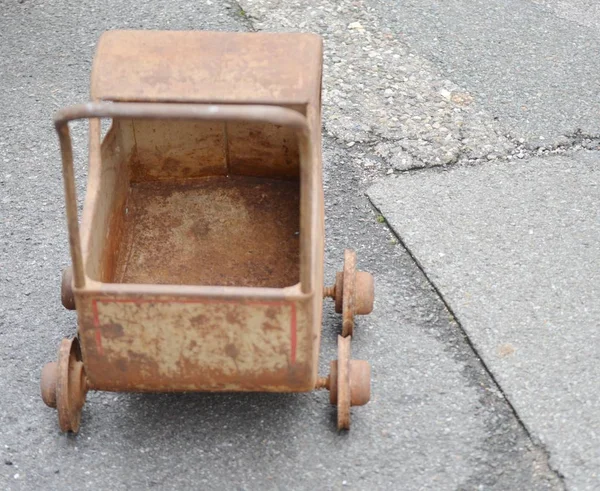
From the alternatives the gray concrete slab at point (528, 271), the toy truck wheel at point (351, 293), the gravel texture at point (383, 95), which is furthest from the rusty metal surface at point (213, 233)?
→ the gravel texture at point (383, 95)

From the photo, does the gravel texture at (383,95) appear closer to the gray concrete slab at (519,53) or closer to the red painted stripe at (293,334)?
the gray concrete slab at (519,53)

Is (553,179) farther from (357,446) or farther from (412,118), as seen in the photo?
(357,446)

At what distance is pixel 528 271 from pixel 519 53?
158 centimetres

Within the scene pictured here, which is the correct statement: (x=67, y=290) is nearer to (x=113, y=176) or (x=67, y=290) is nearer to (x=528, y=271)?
(x=113, y=176)

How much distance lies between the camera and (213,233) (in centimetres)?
296

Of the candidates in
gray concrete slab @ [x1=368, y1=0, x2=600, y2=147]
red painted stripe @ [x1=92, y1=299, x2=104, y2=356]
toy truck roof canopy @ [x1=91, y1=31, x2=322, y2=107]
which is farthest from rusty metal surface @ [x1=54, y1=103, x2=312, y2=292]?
gray concrete slab @ [x1=368, y1=0, x2=600, y2=147]

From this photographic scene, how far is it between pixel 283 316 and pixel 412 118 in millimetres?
1882

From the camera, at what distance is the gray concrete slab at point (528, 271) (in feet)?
8.89

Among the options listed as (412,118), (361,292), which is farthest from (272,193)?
(412,118)

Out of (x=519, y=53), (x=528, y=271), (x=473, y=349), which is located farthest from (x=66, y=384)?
(x=519, y=53)

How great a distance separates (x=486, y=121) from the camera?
394 centimetres

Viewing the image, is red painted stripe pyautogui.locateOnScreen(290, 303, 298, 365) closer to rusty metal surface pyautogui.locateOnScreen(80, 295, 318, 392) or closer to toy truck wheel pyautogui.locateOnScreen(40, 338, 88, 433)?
rusty metal surface pyautogui.locateOnScreen(80, 295, 318, 392)

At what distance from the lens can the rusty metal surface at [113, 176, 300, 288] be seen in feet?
9.27

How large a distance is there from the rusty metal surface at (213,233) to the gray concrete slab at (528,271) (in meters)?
0.59
